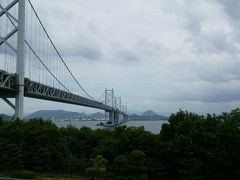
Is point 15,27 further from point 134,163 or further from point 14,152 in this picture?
point 134,163

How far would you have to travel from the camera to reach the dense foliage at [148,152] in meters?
24.3

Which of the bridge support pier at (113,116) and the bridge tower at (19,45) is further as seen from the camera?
the bridge support pier at (113,116)

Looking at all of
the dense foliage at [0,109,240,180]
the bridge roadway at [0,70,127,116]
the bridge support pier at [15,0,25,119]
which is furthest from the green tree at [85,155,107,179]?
the bridge support pier at [15,0,25,119]

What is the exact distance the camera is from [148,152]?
27.0 metres

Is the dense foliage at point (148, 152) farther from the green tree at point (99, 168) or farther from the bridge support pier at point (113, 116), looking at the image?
the bridge support pier at point (113, 116)

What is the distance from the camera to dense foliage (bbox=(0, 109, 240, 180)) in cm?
2434

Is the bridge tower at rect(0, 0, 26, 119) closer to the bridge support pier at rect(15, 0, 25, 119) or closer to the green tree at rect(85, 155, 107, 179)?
the bridge support pier at rect(15, 0, 25, 119)

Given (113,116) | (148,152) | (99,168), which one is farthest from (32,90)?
(113,116)

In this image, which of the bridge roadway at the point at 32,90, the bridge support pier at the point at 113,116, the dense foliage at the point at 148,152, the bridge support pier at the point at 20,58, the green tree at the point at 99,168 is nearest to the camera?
the dense foliage at the point at 148,152

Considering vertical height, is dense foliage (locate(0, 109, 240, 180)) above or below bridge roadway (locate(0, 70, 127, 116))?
below

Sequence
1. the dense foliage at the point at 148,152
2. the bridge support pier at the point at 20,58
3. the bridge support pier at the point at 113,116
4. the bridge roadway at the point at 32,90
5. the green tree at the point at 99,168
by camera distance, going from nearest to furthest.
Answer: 1. the dense foliage at the point at 148,152
2. the green tree at the point at 99,168
3. the bridge roadway at the point at 32,90
4. the bridge support pier at the point at 20,58
5. the bridge support pier at the point at 113,116

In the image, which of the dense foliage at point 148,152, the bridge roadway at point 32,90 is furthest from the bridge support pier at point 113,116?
the dense foliage at point 148,152

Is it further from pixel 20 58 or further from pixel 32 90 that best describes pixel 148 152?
pixel 32 90

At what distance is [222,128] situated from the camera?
26016 mm
